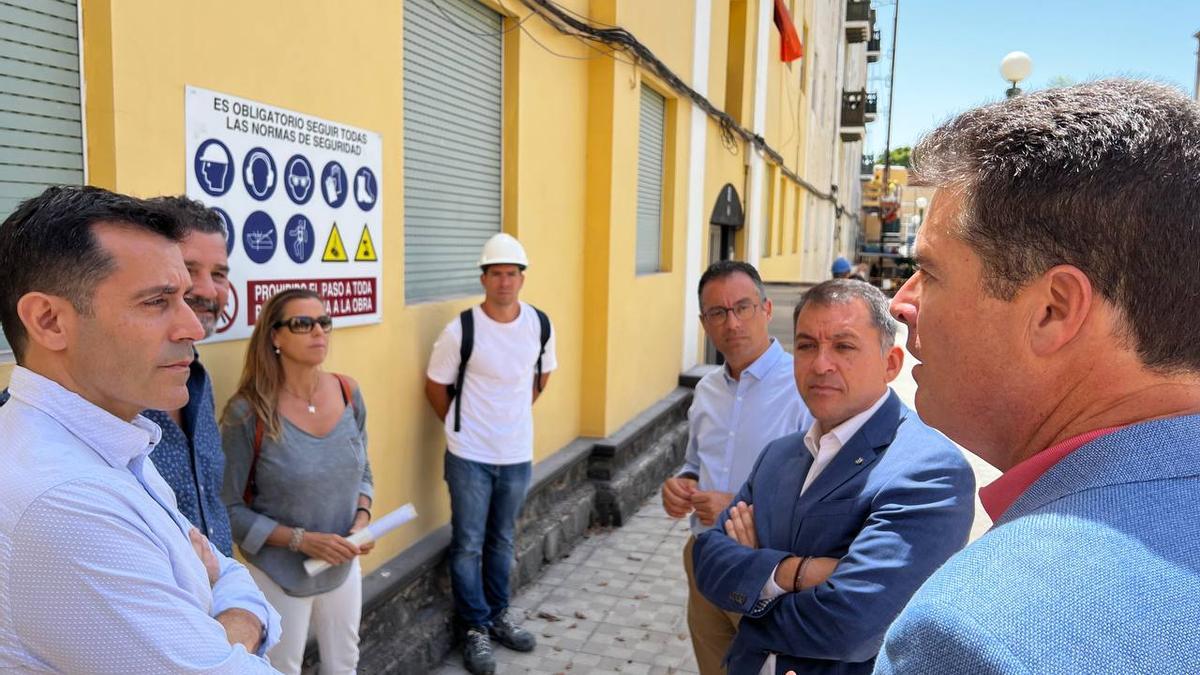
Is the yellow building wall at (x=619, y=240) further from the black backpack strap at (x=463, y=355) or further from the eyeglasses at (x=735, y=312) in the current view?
the eyeglasses at (x=735, y=312)

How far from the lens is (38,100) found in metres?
2.29

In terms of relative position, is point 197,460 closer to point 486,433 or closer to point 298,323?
point 298,323

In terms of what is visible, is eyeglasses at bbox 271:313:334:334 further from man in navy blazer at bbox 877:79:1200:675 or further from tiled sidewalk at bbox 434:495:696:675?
man in navy blazer at bbox 877:79:1200:675

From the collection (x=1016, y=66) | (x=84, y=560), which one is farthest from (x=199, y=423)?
(x=1016, y=66)

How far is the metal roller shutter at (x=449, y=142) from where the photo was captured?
13.6ft

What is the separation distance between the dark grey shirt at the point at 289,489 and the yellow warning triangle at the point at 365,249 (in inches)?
33.3

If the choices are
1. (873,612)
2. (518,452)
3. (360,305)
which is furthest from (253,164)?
(873,612)

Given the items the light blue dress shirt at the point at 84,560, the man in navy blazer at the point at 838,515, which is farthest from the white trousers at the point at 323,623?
the light blue dress shirt at the point at 84,560

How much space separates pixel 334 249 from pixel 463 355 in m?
0.94

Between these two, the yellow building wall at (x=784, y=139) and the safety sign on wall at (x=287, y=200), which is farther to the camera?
the yellow building wall at (x=784, y=139)

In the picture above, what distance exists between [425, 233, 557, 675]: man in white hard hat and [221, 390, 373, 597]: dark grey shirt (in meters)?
1.09

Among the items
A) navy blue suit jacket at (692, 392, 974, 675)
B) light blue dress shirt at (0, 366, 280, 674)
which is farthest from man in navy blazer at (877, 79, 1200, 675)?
light blue dress shirt at (0, 366, 280, 674)

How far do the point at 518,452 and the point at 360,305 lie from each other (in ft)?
3.91

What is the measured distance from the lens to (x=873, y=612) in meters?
1.83
